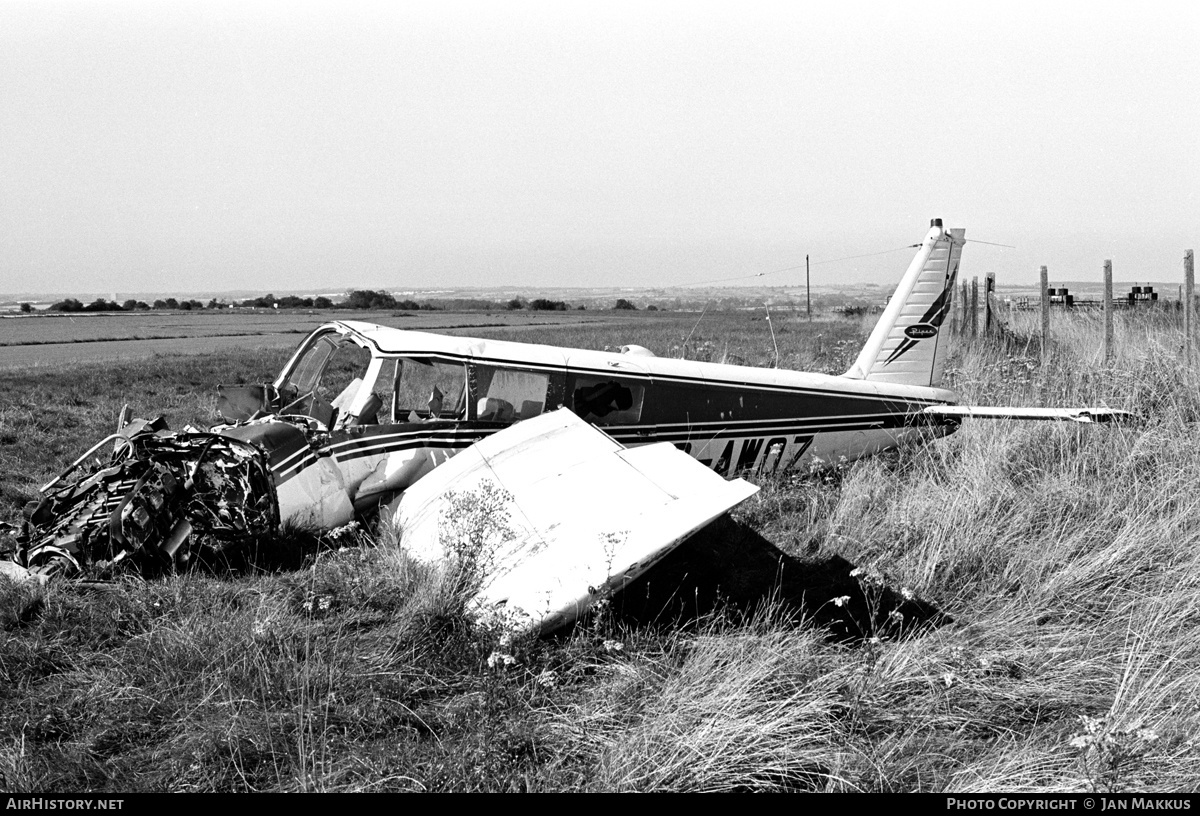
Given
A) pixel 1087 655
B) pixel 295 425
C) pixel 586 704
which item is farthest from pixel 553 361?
pixel 1087 655

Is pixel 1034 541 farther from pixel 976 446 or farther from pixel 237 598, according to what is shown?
pixel 237 598

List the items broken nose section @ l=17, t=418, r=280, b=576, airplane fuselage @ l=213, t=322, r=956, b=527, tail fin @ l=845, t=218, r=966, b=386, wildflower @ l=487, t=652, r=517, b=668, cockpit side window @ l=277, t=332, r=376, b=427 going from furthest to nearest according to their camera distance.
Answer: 1. tail fin @ l=845, t=218, r=966, b=386
2. cockpit side window @ l=277, t=332, r=376, b=427
3. airplane fuselage @ l=213, t=322, r=956, b=527
4. broken nose section @ l=17, t=418, r=280, b=576
5. wildflower @ l=487, t=652, r=517, b=668

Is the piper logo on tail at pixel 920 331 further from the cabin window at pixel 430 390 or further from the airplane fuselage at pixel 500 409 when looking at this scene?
the cabin window at pixel 430 390

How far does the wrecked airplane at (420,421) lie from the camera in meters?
5.56

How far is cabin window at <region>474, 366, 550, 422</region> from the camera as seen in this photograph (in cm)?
711

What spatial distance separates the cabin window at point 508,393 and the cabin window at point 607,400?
1.02 feet

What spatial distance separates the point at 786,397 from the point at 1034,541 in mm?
2531

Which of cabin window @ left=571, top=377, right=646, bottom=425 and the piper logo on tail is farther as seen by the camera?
the piper logo on tail

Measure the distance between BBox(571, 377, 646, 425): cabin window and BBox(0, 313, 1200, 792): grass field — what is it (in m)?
1.45

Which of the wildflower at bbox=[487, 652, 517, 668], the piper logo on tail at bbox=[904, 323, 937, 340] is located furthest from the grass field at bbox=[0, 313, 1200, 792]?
the piper logo on tail at bbox=[904, 323, 937, 340]

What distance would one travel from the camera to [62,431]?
10859mm

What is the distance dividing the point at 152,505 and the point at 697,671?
346 cm

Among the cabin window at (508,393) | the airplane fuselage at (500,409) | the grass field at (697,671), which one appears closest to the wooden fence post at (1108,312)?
the airplane fuselage at (500,409)

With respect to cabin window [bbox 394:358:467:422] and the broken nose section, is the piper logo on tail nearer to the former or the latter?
cabin window [bbox 394:358:467:422]
